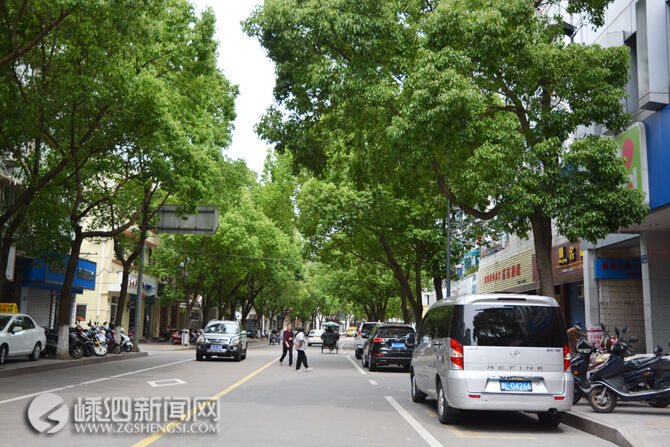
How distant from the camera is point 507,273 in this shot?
33219 millimetres

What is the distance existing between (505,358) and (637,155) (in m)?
8.98

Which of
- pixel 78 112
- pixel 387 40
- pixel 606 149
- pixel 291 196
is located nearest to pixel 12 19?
pixel 78 112

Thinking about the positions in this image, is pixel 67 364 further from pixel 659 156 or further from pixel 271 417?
pixel 659 156

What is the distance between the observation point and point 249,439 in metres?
8.20

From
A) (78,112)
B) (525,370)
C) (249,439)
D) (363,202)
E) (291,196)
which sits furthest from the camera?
(291,196)

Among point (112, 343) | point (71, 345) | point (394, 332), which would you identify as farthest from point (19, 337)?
point (394, 332)

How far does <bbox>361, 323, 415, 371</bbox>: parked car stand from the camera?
22.5 meters

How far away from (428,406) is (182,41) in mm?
14713

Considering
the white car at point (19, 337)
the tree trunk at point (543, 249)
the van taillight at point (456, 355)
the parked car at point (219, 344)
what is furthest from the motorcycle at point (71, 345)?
the van taillight at point (456, 355)

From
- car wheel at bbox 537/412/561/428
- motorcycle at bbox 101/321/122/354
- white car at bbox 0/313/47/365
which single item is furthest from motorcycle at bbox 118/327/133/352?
car wheel at bbox 537/412/561/428

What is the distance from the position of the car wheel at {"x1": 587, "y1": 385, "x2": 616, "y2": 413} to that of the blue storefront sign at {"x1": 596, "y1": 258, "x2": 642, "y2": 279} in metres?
11.2

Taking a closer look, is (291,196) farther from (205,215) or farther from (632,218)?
(632,218)

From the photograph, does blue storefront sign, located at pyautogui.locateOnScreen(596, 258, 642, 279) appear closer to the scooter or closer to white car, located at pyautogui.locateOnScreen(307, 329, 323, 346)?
the scooter

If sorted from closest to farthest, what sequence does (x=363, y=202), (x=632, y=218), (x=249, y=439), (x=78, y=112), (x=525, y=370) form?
(x=249, y=439), (x=525, y=370), (x=632, y=218), (x=78, y=112), (x=363, y=202)
